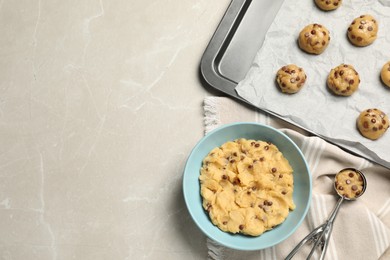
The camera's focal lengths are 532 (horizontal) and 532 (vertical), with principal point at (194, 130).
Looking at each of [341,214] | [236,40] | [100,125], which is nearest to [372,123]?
[341,214]

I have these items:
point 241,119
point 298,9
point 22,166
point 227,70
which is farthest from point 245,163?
point 22,166

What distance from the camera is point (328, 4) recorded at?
131 centimetres

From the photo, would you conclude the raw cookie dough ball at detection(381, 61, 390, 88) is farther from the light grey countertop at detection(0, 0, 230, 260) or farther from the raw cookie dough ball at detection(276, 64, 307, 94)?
the light grey countertop at detection(0, 0, 230, 260)

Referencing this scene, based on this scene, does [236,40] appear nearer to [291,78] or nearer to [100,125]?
[291,78]

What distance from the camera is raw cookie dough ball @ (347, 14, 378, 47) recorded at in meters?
1.28

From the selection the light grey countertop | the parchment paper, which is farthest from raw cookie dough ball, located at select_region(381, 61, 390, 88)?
the light grey countertop

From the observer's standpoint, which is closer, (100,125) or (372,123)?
(372,123)

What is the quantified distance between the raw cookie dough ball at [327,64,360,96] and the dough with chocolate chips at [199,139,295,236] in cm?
21

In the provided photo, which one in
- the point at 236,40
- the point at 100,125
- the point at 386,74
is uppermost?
the point at 386,74

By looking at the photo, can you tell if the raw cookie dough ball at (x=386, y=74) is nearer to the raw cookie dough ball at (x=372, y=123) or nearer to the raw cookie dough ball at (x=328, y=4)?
the raw cookie dough ball at (x=372, y=123)

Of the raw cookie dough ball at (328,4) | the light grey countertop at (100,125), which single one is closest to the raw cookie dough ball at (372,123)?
the raw cookie dough ball at (328,4)

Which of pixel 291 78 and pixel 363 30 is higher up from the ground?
pixel 363 30

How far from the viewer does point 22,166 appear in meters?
1.38

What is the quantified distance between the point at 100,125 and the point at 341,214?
25.0 inches
